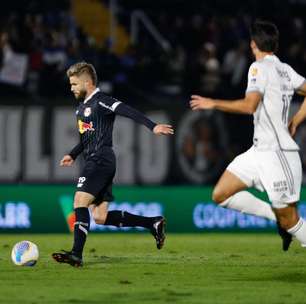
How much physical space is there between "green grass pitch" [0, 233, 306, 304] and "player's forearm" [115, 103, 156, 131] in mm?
1439

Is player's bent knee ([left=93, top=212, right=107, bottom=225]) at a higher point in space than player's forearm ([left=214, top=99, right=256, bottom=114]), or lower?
lower

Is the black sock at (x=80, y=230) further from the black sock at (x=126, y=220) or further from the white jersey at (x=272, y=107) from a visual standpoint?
the white jersey at (x=272, y=107)

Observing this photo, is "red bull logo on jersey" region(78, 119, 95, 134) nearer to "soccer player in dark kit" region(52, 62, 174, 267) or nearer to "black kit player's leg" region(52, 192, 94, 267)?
"soccer player in dark kit" region(52, 62, 174, 267)

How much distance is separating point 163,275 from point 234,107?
213cm

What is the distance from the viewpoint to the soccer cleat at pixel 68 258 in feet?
36.8

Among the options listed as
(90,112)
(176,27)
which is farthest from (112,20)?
(90,112)

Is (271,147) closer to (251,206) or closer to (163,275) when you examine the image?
(251,206)

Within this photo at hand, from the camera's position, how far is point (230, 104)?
971cm

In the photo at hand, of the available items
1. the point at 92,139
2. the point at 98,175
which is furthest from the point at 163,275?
the point at 92,139

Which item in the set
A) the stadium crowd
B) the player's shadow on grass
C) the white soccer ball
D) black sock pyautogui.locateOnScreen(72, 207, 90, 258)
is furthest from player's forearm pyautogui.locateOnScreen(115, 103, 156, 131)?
the stadium crowd

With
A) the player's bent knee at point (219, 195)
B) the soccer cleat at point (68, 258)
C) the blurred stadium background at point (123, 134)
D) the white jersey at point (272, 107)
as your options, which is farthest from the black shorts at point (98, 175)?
the blurred stadium background at point (123, 134)

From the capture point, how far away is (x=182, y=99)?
62.4 feet

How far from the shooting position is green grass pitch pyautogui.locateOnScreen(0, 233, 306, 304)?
9.45 meters

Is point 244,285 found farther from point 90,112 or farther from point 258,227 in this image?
point 258,227
